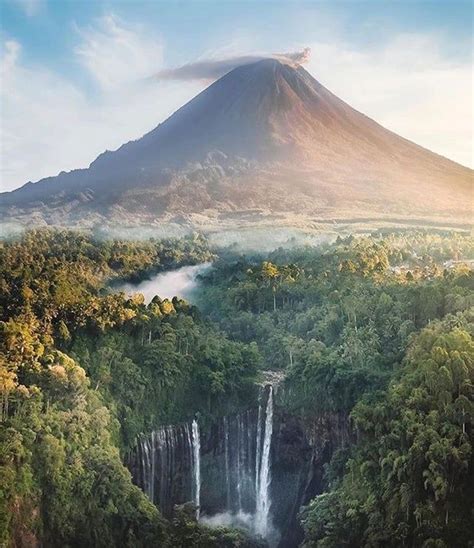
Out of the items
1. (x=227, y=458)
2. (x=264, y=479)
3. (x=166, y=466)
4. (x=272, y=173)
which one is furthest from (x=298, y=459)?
(x=272, y=173)

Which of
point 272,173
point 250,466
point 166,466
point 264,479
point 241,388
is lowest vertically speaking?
point 264,479

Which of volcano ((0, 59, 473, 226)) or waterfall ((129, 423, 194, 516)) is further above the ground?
volcano ((0, 59, 473, 226))

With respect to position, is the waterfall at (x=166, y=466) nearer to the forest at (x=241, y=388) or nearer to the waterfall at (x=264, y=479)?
the forest at (x=241, y=388)

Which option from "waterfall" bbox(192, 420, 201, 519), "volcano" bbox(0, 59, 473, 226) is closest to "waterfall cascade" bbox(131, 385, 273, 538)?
"waterfall" bbox(192, 420, 201, 519)

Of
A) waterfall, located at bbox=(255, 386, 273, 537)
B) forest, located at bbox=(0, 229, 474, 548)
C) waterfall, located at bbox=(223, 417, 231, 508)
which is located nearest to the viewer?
forest, located at bbox=(0, 229, 474, 548)

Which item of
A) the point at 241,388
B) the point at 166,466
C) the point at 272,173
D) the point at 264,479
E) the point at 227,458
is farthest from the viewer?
the point at 272,173

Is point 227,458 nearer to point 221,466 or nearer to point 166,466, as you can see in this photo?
point 221,466

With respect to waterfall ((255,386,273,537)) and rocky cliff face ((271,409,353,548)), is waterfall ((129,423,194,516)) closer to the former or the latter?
waterfall ((255,386,273,537))

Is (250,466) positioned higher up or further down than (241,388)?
further down
